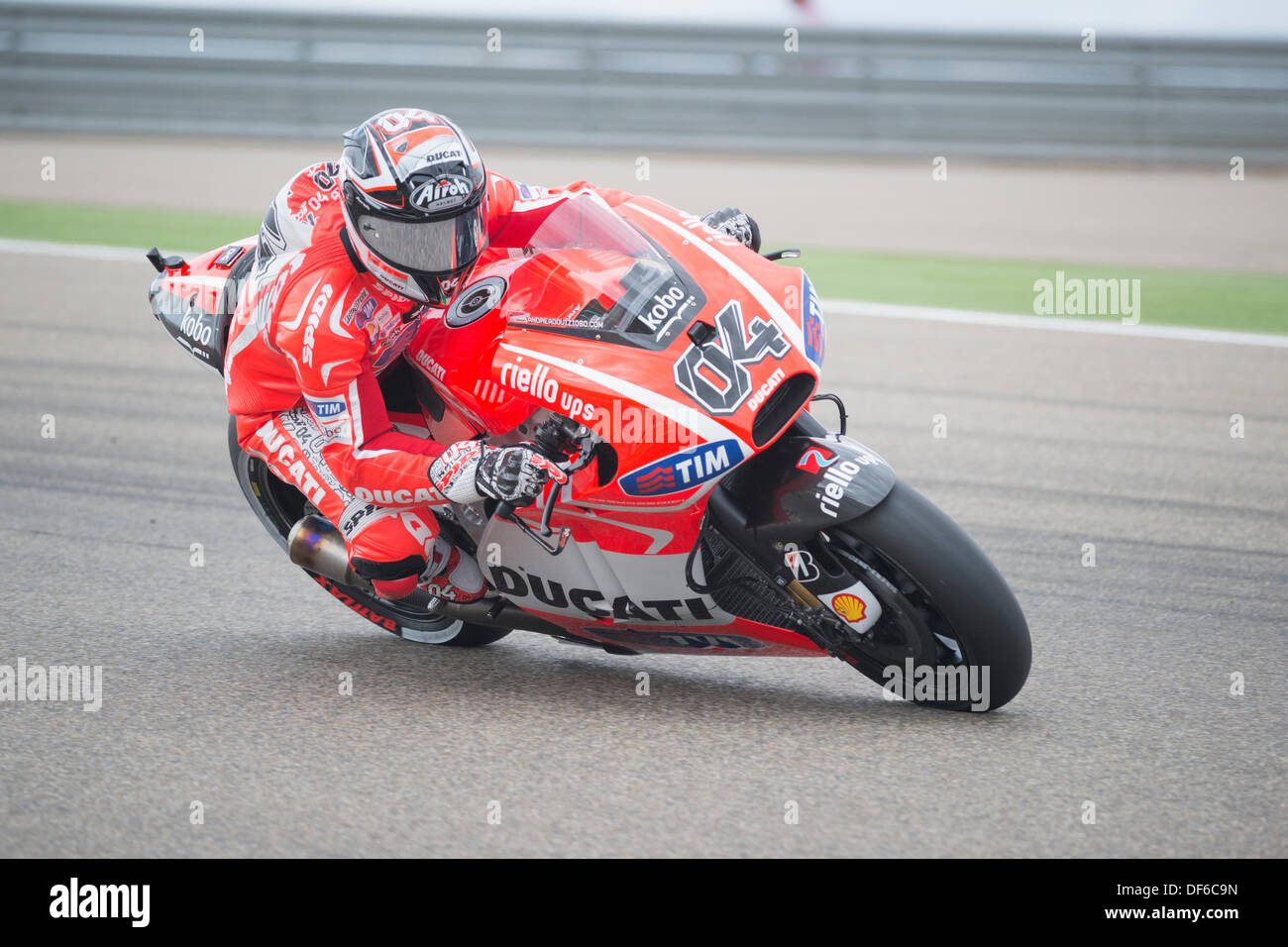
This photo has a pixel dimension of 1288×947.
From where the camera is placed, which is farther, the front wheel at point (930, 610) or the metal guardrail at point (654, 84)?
the metal guardrail at point (654, 84)

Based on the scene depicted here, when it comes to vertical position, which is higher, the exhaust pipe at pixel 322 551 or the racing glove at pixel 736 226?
the racing glove at pixel 736 226

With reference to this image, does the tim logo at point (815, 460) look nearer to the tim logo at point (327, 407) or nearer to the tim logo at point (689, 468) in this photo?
the tim logo at point (689, 468)

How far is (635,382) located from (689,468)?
25 centimetres

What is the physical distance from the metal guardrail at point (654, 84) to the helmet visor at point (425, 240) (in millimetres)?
10522

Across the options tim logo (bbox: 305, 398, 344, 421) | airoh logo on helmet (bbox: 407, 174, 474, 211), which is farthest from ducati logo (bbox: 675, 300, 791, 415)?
tim logo (bbox: 305, 398, 344, 421)

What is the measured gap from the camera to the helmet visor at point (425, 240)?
11.6ft

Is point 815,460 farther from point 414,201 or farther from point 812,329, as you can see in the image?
point 414,201

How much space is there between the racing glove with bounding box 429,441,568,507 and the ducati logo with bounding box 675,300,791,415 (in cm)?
39

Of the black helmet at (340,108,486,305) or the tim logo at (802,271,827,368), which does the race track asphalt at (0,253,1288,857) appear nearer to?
the tim logo at (802,271,827,368)

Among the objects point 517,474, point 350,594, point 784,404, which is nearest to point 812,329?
point 784,404

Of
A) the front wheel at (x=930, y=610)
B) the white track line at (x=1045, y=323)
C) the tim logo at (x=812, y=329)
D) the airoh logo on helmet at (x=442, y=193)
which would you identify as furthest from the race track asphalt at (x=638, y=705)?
the white track line at (x=1045, y=323)

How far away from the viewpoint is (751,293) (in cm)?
358
